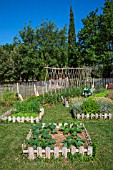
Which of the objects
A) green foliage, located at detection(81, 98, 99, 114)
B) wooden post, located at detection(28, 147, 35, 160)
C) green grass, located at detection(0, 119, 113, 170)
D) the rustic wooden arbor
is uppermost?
the rustic wooden arbor

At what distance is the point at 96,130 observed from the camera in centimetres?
607

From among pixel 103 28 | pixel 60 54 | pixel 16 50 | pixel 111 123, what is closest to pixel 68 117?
pixel 111 123

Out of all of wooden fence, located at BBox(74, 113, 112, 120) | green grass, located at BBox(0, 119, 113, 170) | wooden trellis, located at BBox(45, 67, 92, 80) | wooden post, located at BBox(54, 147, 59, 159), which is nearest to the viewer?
green grass, located at BBox(0, 119, 113, 170)

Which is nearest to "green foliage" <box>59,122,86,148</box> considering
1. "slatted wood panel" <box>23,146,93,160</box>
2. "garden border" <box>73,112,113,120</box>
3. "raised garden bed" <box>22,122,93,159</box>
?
"raised garden bed" <box>22,122,93,159</box>

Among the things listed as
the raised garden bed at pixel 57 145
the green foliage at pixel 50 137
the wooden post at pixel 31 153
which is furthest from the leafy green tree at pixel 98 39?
the wooden post at pixel 31 153

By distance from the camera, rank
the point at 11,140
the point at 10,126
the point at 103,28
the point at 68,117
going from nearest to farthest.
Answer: the point at 11,140 → the point at 10,126 → the point at 68,117 → the point at 103,28

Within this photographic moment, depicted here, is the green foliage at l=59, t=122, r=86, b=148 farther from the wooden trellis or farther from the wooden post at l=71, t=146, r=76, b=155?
the wooden trellis

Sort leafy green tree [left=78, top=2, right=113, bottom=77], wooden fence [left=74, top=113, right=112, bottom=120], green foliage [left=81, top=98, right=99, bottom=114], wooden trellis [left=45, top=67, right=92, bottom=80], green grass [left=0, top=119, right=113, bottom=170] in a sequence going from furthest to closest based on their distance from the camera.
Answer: leafy green tree [left=78, top=2, right=113, bottom=77]
wooden trellis [left=45, top=67, right=92, bottom=80]
green foliage [left=81, top=98, right=99, bottom=114]
wooden fence [left=74, top=113, right=112, bottom=120]
green grass [left=0, top=119, right=113, bottom=170]

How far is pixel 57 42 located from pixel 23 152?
24.6 m

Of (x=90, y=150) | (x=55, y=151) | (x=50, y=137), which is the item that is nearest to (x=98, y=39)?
(x=50, y=137)

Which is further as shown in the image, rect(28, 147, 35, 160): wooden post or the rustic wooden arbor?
the rustic wooden arbor

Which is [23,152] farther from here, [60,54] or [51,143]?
[60,54]

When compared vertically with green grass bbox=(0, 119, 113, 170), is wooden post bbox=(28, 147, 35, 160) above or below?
above

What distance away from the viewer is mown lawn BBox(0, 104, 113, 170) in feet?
12.7
